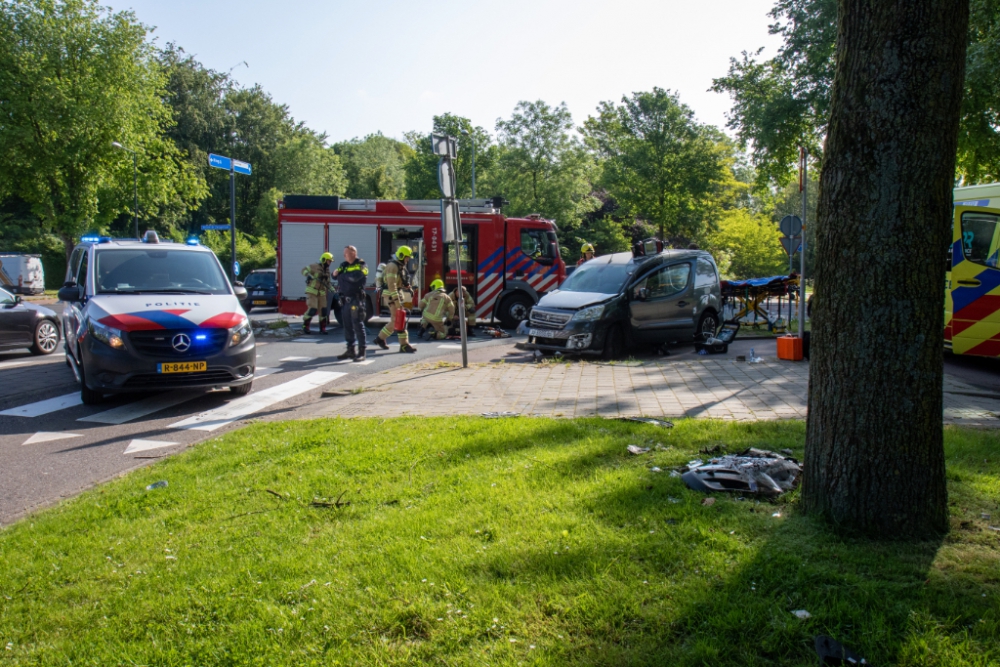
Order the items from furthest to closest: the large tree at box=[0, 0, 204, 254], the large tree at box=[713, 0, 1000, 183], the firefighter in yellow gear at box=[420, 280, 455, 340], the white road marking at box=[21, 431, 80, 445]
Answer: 1. the large tree at box=[0, 0, 204, 254]
2. the large tree at box=[713, 0, 1000, 183]
3. the firefighter in yellow gear at box=[420, 280, 455, 340]
4. the white road marking at box=[21, 431, 80, 445]

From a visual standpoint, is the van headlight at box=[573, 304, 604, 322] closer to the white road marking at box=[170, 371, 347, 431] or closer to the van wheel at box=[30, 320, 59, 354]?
the white road marking at box=[170, 371, 347, 431]

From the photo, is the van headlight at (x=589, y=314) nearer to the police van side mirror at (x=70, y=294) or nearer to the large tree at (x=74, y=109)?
the police van side mirror at (x=70, y=294)

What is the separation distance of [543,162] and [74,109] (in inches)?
970

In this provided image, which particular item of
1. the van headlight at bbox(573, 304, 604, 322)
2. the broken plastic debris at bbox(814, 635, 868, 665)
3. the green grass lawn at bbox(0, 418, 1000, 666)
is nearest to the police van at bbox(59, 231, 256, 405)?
the green grass lawn at bbox(0, 418, 1000, 666)

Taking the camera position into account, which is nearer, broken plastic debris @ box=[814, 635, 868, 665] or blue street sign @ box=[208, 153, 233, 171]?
broken plastic debris @ box=[814, 635, 868, 665]

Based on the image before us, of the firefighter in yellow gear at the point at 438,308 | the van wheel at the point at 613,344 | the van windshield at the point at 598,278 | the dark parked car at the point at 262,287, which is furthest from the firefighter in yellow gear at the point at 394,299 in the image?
the dark parked car at the point at 262,287

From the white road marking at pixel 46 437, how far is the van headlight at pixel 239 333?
1952 millimetres

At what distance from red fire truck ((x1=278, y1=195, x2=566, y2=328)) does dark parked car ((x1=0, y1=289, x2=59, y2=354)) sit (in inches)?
252

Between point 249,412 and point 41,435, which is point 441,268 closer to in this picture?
point 249,412

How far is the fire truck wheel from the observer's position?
733 inches

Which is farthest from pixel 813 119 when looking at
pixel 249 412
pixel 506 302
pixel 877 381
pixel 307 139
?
pixel 307 139

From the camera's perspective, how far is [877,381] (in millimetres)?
3387

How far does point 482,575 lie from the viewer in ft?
10.5

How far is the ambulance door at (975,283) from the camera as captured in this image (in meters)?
10.3
